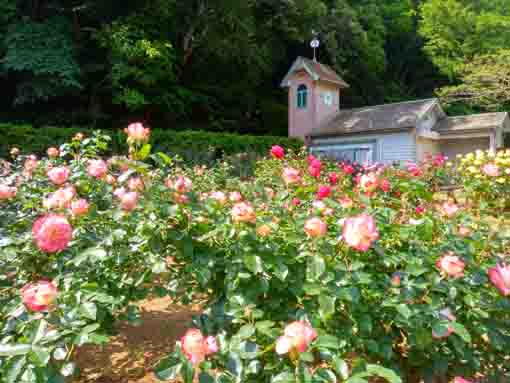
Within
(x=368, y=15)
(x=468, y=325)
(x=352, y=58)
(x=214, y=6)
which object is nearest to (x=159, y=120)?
(x=214, y=6)

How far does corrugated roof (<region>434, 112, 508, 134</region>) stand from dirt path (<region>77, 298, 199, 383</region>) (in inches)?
580

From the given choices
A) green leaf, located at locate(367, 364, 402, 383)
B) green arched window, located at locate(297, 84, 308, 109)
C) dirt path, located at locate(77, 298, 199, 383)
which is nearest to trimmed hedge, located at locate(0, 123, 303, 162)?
green arched window, located at locate(297, 84, 308, 109)

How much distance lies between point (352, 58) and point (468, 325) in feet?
64.2

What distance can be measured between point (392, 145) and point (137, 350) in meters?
13.3

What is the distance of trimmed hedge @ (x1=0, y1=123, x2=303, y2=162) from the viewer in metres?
9.36

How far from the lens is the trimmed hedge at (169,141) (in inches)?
368

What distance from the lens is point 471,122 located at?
14.5 m

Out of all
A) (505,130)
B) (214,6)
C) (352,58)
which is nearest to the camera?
(214,6)

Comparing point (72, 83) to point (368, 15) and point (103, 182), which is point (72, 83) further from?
point (368, 15)

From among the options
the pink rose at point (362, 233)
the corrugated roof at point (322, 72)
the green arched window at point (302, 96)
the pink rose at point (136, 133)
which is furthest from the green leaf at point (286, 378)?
the green arched window at point (302, 96)

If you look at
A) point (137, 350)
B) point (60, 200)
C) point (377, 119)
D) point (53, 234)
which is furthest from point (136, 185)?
point (377, 119)

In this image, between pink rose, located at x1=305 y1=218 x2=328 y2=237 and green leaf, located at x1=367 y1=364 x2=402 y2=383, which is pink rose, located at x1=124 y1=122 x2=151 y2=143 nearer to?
pink rose, located at x1=305 y1=218 x2=328 y2=237

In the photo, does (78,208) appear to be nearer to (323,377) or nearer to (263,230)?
(263,230)

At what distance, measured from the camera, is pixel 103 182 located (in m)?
1.96
